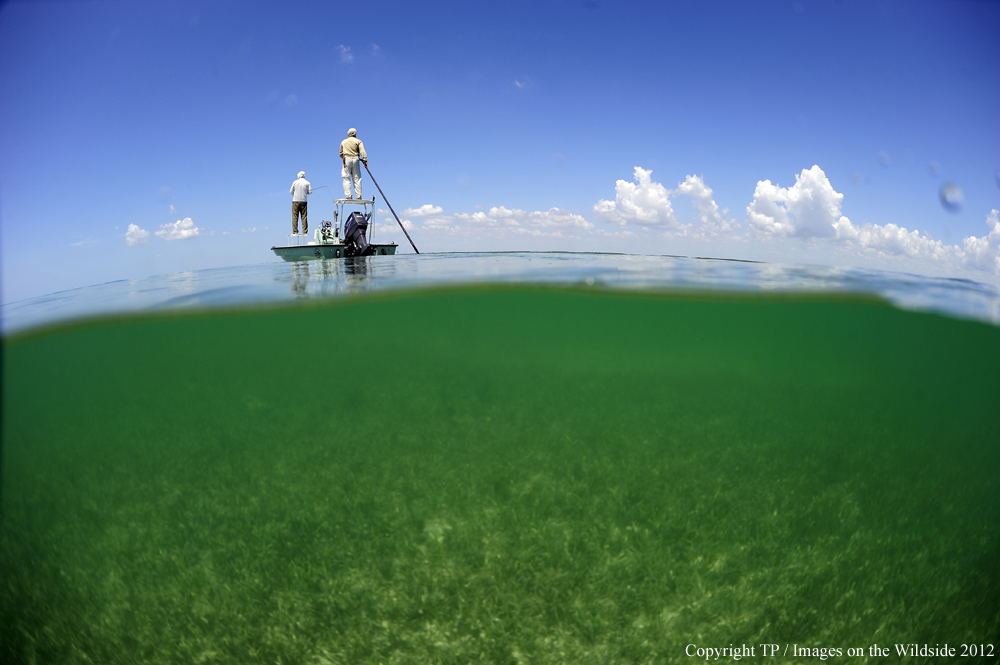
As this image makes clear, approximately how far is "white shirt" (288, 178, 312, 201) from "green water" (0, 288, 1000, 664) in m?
5.48

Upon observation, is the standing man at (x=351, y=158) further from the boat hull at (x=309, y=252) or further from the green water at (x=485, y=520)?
the green water at (x=485, y=520)

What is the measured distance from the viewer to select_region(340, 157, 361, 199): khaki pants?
1205 centimetres

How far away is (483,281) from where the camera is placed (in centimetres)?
1075

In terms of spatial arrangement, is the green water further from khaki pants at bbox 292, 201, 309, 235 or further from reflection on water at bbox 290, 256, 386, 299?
khaki pants at bbox 292, 201, 309, 235

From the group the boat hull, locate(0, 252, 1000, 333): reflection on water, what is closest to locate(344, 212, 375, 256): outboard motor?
the boat hull

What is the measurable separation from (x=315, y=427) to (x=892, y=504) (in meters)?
7.21

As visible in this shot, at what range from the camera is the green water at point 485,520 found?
2684 mm

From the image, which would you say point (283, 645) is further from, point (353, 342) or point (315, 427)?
point (353, 342)

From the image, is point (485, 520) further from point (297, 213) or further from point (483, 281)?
point (297, 213)

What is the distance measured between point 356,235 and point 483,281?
4711mm

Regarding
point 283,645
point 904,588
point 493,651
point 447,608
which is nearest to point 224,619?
point 283,645

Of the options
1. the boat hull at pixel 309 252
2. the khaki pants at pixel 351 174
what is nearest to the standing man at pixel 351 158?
the khaki pants at pixel 351 174

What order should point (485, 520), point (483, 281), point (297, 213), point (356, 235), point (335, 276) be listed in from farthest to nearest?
point (356, 235), point (297, 213), point (335, 276), point (483, 281), point (485, 520)

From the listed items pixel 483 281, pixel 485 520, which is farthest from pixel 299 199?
pixel 485 520
